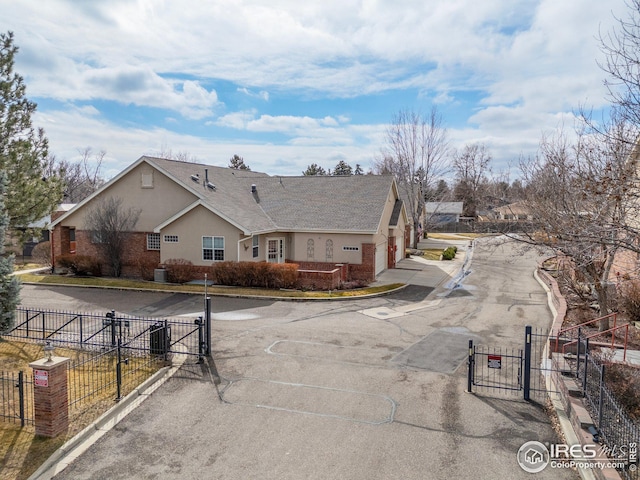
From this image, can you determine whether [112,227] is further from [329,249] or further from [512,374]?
[512,374]

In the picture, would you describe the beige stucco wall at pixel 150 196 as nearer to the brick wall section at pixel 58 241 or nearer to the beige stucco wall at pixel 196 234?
the beige stucco wall at pixel 196 234

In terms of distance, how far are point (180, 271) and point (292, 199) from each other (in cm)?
1017

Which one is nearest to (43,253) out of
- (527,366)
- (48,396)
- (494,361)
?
(48,396)

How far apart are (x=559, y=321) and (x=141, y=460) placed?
14.9m

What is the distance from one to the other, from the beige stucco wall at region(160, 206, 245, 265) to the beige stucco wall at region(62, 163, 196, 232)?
1346mm

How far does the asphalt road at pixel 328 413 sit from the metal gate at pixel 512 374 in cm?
41

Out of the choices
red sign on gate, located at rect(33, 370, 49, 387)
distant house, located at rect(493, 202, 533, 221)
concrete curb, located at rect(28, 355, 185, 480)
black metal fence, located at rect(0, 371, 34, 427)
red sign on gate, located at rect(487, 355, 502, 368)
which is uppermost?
distant house, located at rect(493, 202, 533, 221)

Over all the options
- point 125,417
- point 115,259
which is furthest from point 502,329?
point 115,259

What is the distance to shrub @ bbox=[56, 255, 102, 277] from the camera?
28.0 metres

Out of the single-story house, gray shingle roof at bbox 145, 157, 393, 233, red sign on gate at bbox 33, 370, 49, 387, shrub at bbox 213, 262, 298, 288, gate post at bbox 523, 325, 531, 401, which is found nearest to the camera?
red sign on gate at bbox 33, 370, 49, 387

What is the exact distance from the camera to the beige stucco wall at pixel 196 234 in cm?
2608

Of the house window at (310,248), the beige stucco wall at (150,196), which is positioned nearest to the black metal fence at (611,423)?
the house window at (310,248)

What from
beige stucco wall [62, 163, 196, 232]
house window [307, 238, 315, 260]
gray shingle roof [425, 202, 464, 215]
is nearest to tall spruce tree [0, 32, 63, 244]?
beige stucco wall [62, 163, 196, 232]

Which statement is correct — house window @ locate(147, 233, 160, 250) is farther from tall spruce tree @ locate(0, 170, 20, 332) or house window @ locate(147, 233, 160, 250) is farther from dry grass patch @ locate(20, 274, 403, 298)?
tall spruce tree @ locate(0, 170, 20, 332)
